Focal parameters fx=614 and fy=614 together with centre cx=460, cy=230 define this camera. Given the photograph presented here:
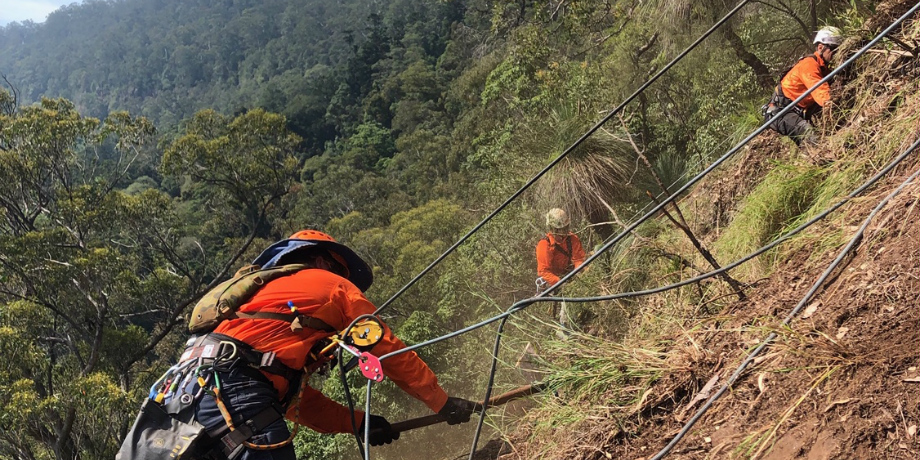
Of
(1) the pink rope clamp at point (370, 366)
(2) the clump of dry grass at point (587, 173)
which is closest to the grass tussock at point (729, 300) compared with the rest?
(1) the pink rope clamp at point (370, 366)

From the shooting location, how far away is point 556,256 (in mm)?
4723

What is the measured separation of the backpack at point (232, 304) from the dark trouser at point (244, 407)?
25 cm

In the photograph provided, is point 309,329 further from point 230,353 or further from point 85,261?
point 85,261

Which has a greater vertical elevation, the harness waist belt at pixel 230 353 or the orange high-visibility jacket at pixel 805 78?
the harness waist belt at pixel 230 353

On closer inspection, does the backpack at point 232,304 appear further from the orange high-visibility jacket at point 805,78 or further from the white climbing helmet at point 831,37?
the white climbing helmet at point 831,37

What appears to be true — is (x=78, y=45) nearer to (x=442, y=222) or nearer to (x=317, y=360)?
(x=442, y=222)

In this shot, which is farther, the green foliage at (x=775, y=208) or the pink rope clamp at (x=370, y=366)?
the green foliage at (x=775, y=208)

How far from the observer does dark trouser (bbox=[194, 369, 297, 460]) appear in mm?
2611

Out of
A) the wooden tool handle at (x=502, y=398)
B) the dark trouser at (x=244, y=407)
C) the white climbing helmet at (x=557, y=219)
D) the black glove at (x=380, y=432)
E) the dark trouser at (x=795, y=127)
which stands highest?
the dark trouser at (x=244, y=407)

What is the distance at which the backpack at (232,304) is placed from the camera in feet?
8.89

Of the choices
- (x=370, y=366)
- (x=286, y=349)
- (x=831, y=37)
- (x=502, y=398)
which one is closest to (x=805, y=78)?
(x=831, y=37)

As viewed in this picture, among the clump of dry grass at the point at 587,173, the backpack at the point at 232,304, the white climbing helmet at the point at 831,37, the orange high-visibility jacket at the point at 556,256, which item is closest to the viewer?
the backpack at the point at 232,304

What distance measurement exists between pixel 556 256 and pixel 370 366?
8.02 ft

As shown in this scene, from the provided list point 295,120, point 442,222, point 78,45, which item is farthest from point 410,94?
point 78,45
